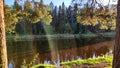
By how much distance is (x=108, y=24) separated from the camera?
20.2 feet

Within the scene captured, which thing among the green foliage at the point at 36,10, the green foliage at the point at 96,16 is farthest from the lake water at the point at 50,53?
the green foliage at the point at 96,16

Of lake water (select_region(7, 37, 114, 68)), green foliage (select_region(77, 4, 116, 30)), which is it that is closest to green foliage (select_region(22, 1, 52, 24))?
green foliage (select_region(77, 4, 116, 30))

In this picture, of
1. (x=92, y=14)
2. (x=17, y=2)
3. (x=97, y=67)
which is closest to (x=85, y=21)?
(x=92, y=14)

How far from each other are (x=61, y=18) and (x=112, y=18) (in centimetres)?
4806

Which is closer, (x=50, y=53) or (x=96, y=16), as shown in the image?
(x=96, y=16)

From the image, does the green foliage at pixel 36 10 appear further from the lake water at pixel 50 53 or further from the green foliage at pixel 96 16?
the lake water at pixel 50 53

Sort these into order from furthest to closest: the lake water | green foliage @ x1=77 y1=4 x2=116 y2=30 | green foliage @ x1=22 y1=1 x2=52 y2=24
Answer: the lake water < green foliage @ x1=22 y1=1 x2=52 y2=24 < green foliage @ x1=77 y1=4 x2=116 y2=30

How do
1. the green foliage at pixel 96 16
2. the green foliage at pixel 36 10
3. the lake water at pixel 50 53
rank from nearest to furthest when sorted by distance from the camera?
the green foliage at pixel 96 16, the green foliage at pixel 36 10, the lake water at pixel 50 53

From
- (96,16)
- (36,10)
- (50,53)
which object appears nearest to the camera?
(96,16)

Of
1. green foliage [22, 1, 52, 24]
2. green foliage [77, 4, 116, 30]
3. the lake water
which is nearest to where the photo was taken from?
green foliage [77, 4, 116, 30]

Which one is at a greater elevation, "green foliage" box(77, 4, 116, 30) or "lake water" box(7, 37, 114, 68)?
"green foliage" box(77, 4, 116, 30)

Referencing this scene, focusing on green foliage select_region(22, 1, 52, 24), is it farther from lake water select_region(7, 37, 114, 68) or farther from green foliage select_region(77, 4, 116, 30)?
lake water select_region(7, 37, 114, 68)

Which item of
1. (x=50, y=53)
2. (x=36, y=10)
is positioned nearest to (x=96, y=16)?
(x=36, y=10)

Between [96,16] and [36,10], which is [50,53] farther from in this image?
[96,16]
